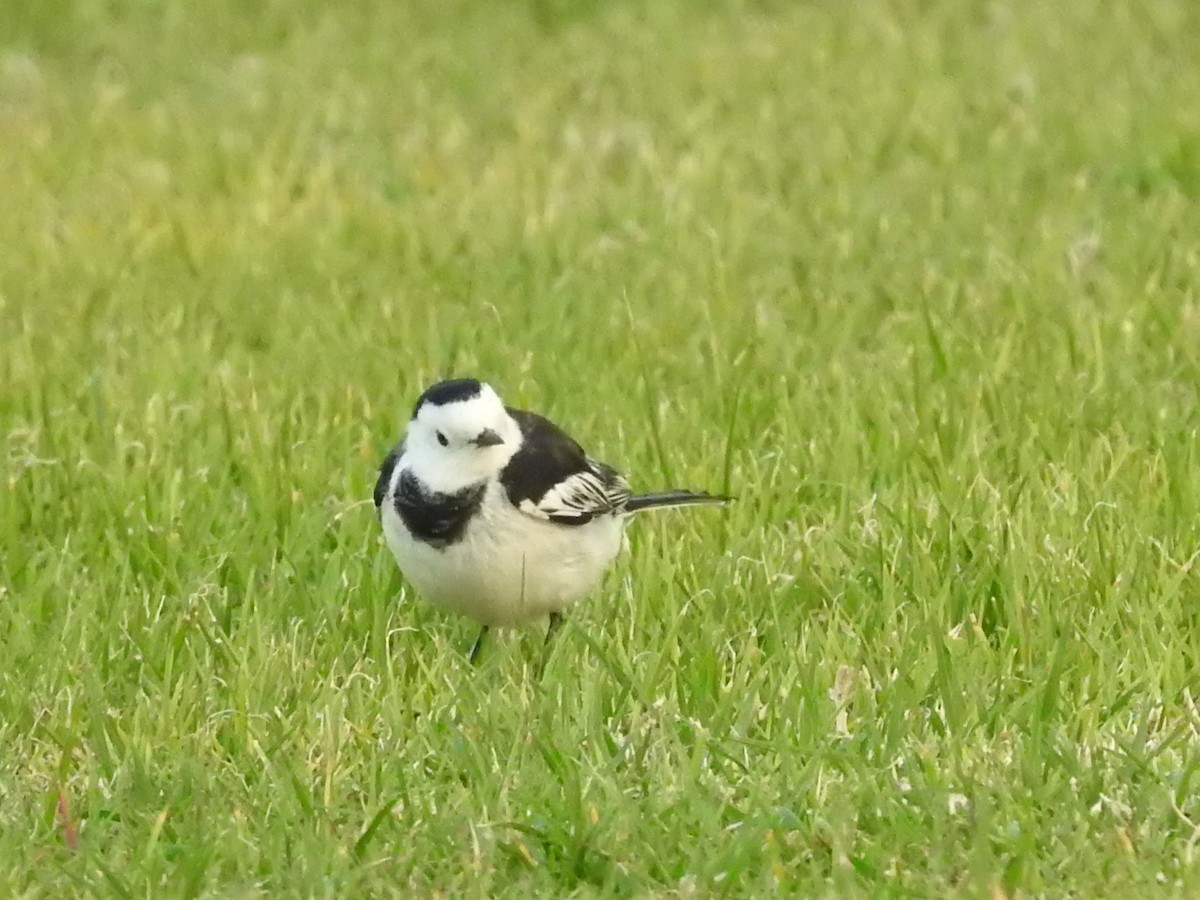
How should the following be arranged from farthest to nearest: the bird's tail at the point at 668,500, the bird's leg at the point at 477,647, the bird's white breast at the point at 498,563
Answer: the bird's tail at the point at 668,500, the bird's leg at the point at 477,647, the bird's white breast at the point at 498,563

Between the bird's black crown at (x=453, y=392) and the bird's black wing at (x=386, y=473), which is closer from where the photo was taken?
the bird's black crown at (x=453, y=392)

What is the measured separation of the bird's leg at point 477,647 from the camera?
226 inches

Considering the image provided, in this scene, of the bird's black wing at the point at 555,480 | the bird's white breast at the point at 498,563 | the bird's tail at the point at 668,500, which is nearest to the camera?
the bird's white breast at the point at 498,563

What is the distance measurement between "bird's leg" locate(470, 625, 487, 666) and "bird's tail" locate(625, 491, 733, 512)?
0.50 m

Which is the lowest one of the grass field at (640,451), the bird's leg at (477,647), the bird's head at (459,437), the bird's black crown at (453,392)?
the bird's leg at (477,647)

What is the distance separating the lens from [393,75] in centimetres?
1271

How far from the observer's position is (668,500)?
6.03 meters

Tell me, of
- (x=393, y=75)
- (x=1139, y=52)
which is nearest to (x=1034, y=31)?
(x=1139, y=52)

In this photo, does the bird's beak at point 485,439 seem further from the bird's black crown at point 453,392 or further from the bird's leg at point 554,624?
the bird's leg at point 554,624

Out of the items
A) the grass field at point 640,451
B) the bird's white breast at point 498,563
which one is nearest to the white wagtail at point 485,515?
the bird's white breast at point 498,563

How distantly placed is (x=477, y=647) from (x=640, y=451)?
1313 mm

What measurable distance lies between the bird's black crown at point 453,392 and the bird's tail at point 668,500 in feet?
1.99

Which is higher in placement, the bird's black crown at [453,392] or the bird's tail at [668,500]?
the bird's black crown at [453,392]

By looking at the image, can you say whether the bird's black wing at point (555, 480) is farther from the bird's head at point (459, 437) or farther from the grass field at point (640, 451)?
the grass field at point (640, 451)
